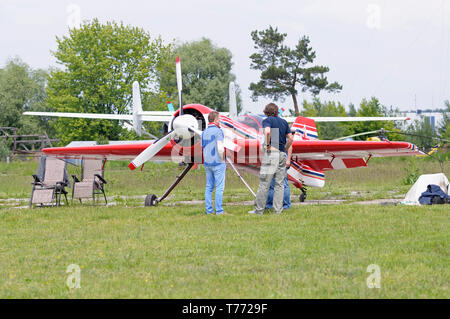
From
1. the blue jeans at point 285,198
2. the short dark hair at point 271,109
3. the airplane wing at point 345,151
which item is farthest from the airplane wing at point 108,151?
the airplane wing at point 345,151

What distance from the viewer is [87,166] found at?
47.3 feet

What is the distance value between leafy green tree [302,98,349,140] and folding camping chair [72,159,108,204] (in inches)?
1226

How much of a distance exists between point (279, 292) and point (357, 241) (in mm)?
2513

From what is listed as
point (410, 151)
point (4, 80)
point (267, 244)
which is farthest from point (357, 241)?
point (4, 80)

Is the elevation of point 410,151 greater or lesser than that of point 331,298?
greater

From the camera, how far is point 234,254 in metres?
6.19

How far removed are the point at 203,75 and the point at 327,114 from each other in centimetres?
1643

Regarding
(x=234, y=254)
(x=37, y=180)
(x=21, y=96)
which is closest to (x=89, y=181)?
(x=37, y=180)

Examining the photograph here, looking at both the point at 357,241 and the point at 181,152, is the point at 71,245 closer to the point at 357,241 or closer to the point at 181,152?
the point at 357,241

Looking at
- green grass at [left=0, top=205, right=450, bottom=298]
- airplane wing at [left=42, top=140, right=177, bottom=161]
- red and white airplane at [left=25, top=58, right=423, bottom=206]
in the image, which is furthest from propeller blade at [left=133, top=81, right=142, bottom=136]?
green grass at [left=0, top=205, right=450, bottom=298]

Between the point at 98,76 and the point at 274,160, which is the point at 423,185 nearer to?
the point at 274,160

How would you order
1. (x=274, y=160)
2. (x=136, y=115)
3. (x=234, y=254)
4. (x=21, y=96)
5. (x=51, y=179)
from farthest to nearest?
(x=21, y=96)
(x=136, y=115)
(x=51, y=179)
(x=274, y=160)
(x=234, y=254)

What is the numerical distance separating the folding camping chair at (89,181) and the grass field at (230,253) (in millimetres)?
2471

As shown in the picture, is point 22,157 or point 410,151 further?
point 22,157
